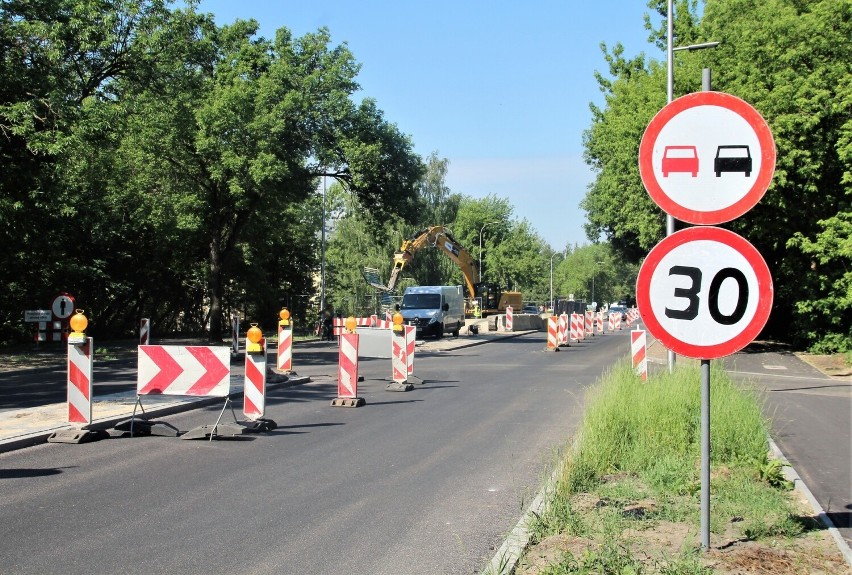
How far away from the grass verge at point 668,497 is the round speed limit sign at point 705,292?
1.29m

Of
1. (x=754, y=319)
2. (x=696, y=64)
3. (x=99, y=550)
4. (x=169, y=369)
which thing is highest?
(x=696, y=64)

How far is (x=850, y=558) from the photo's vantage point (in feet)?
16.5

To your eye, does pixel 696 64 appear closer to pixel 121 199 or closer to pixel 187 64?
pixel 187 64

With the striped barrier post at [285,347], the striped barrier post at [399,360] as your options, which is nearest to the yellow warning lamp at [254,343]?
the striped barrier post at [399,360]

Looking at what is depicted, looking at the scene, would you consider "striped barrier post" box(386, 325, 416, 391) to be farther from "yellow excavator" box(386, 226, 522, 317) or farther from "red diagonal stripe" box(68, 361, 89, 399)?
"yellow excavator" box(386, 226, 522, 317)

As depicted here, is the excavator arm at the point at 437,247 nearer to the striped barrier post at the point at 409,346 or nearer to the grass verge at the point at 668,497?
the striped barrier post at the point at 409,346

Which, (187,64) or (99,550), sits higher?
(187,64)

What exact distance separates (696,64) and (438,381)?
55.6ft

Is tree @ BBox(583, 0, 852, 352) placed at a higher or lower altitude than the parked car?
higher

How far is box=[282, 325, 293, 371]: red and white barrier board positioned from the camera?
1738 cm

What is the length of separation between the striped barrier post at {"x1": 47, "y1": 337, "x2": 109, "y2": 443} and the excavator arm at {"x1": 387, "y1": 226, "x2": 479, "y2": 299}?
28.3 meters

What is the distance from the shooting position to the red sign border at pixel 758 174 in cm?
488

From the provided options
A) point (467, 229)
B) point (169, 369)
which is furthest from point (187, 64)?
point (467, 229)

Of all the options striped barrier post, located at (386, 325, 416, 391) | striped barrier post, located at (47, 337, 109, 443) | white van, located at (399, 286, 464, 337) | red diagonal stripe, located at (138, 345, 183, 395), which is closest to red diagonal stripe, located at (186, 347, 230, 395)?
red diagonal stripe, located at (138, 345, 183, 395)
